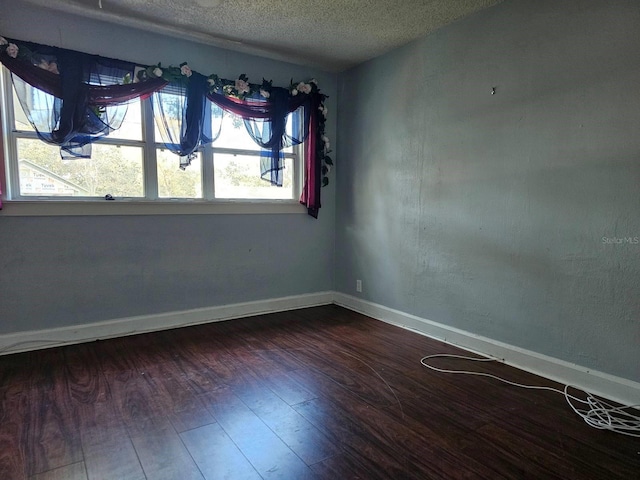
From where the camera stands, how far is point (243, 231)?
385cm

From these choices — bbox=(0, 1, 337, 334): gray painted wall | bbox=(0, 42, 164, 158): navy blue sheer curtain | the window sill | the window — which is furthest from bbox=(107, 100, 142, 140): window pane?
the window sill

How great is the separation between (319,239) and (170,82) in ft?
6.93

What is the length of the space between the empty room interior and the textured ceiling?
0.08 ft

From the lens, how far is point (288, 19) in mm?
3025

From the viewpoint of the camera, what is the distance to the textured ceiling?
278 cm

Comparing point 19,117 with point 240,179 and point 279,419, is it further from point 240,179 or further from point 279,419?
point 279,419

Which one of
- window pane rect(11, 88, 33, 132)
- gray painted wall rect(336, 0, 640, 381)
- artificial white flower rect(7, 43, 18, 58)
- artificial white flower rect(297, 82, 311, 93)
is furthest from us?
artificial white flower rect(297, 82, 311, 93)

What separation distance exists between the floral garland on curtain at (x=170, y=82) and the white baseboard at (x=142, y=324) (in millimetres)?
1044

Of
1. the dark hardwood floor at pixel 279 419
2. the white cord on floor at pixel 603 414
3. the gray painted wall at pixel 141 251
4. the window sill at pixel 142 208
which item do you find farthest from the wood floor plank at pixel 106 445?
the white cord on floor at pixel 603 414

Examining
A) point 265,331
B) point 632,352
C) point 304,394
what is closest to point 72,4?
point 265,331

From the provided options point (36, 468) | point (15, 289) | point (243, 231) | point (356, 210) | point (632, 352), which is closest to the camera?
point (36, 468)

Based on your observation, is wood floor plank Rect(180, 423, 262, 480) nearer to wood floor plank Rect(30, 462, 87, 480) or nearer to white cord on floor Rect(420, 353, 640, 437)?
wood floor plank Rect(30, 462, 87, 480)

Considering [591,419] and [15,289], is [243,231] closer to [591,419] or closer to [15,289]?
[15,289]

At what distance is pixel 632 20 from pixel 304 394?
9.17 ft
